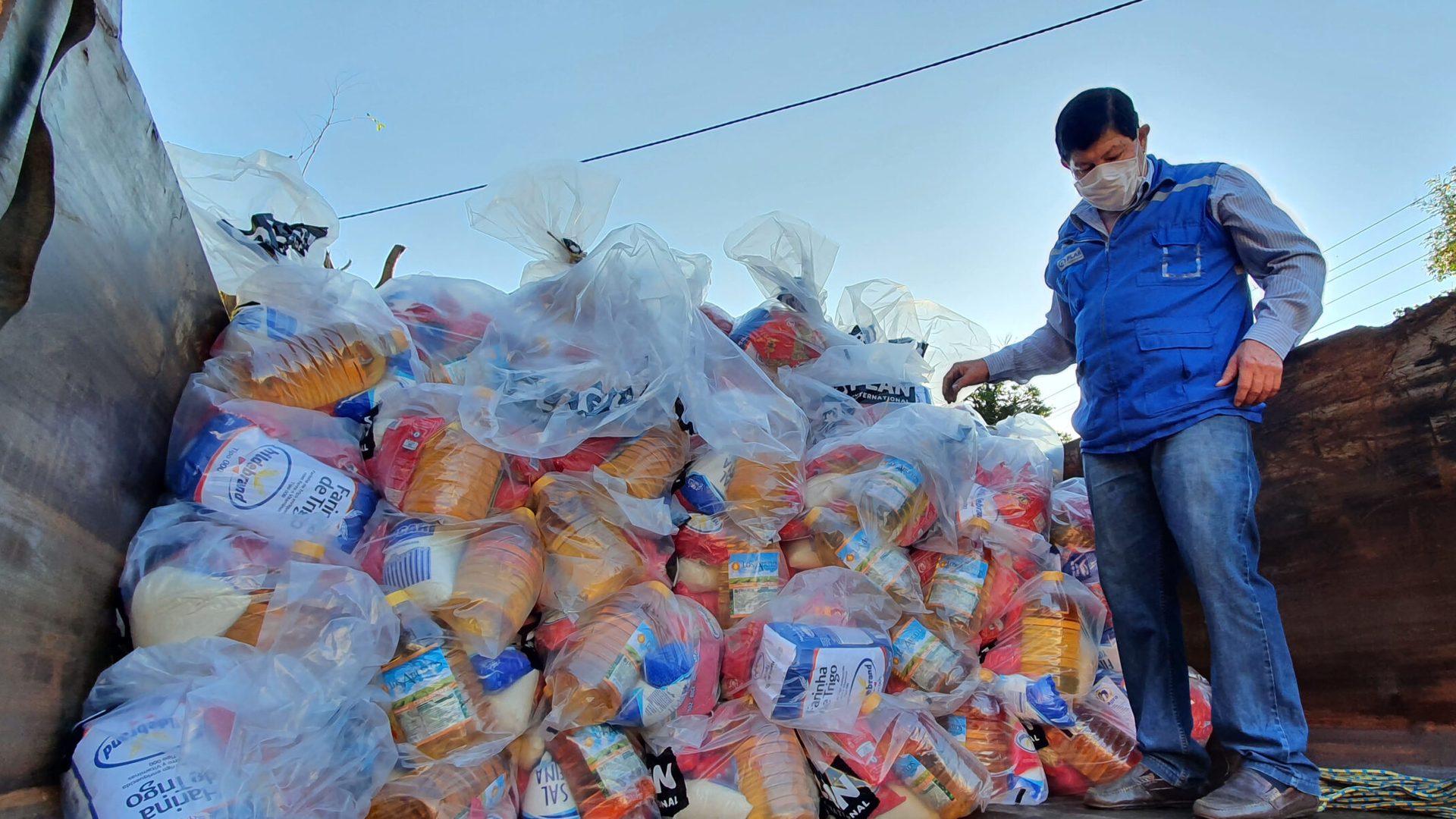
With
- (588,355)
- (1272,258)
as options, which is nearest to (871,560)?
(588,355)

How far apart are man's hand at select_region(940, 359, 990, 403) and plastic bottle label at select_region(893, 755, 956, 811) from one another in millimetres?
1155

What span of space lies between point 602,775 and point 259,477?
2.86 feet

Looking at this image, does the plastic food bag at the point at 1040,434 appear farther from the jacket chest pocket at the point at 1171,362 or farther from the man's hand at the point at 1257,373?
the man's hand at the point at 1257,373

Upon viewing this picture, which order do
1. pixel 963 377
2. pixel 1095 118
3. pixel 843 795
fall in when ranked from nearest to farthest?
1. pixel 843 795
2. pixel 1095 118
3. pixel 963 377

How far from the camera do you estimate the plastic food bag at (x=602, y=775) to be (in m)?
1.55

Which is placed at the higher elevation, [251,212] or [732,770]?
[251,212]

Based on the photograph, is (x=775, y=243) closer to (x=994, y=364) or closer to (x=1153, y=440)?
(x=994, y=364)

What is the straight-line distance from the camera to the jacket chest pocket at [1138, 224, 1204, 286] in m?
1.78

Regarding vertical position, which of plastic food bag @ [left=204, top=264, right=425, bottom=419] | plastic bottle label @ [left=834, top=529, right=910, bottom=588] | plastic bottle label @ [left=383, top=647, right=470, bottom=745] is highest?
plastic food bag @ [left=204, top=264, right=425, bottom=419]

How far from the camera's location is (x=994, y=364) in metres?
2.44

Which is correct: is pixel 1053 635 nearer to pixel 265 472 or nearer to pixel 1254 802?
pixel 1254 802

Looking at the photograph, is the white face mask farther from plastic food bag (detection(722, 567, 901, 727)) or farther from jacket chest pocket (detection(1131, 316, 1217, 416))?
plastic food bag (detection(722, 567, 901, 727))

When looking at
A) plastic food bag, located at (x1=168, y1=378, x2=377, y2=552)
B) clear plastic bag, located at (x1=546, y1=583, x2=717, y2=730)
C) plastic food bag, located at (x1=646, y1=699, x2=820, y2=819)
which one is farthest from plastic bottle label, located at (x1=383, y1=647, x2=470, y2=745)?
plastic food bag, located at (x1=646, y1=699, x2=820, y2=819)

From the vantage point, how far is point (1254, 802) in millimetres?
1441
